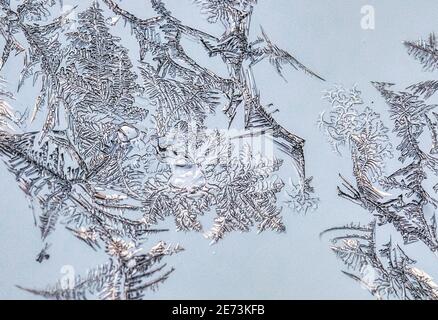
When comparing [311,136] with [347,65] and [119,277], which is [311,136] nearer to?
[347,65]

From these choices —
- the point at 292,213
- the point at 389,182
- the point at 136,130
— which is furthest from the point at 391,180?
the point at 136,130

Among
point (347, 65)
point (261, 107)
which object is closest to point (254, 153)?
point (261, 107)

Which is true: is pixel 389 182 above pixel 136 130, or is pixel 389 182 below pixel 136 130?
below

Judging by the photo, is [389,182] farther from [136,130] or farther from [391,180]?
[136,130]
